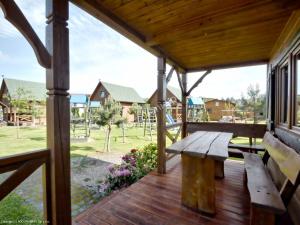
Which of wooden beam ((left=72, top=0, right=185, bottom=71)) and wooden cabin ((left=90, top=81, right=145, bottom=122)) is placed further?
wooden cabin ((left=90, top=81, right=145, bottom=122))

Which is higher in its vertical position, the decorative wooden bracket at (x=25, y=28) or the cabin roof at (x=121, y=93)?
the cabin roof at (x=121, y=93)

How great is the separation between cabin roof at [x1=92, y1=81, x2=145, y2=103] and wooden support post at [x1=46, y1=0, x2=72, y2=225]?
20346mm

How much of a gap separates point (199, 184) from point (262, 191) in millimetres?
773

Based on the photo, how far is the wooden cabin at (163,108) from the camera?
1495 mm

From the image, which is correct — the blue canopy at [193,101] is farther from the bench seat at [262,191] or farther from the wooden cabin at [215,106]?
the bench seat at [262,191]

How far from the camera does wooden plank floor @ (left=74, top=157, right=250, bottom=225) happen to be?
7.00ft

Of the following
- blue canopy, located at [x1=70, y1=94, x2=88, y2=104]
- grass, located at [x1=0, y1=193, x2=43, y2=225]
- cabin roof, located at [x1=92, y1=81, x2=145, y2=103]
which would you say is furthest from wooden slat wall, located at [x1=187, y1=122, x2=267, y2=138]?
cabin roof, located at [x1=92, y1=81, x2=145, y2=103]

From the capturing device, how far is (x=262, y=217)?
1.53m

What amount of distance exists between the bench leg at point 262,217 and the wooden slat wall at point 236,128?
3.51 meters

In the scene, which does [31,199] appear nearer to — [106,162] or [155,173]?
[155,173]

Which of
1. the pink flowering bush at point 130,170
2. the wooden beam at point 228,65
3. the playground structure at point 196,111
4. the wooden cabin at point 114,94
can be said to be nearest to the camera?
the pink flowering bush at point 130,170

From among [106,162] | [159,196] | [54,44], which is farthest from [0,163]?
[106,162]

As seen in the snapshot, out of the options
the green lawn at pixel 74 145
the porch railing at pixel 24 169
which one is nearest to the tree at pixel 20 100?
the green lawn at pixel 74 145

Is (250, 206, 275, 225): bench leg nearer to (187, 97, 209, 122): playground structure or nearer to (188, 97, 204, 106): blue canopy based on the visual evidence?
(187, 97, 209, 122): playground structure
